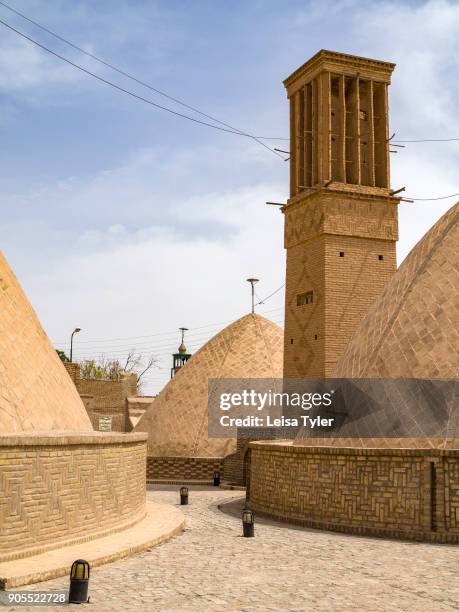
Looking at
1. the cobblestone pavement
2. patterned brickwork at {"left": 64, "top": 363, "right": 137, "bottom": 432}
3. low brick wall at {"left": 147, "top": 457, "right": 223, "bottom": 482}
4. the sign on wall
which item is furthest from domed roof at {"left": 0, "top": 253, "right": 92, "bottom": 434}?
patterned brickwork at {"left": 64, "top": 363, "right": 137, "bottom": 432}

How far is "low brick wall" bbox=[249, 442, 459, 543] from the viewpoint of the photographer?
981 centimetres

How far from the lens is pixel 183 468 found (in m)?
20.8

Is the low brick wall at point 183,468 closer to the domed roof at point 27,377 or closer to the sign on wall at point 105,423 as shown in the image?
the domed roof at point 27,377

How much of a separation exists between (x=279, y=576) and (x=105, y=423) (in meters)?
27.0

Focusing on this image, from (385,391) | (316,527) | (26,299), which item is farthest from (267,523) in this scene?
(26,299)

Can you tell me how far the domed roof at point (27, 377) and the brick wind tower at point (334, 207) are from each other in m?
7.95

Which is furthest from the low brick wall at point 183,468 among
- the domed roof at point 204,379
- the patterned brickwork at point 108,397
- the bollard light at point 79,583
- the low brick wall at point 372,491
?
the bollard light at point 79,583

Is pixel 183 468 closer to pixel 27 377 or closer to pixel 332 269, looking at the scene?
pixel 332 269

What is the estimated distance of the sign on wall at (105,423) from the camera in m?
33.0

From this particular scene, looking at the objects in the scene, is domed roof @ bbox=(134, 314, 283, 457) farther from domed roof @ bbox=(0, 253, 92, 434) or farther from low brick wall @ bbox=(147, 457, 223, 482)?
domed roof @ bbox=(0, 253, 92, 434)

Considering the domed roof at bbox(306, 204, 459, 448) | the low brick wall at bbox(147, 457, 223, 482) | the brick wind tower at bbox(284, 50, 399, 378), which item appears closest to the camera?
the domed roof at bbox(306, 204, 459, 448)

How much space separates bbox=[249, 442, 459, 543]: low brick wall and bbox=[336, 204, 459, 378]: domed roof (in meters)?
1.68

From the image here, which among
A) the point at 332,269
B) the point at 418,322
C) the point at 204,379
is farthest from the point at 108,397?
the point at 418,322

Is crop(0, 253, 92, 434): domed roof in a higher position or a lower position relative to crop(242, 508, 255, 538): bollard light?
higher
